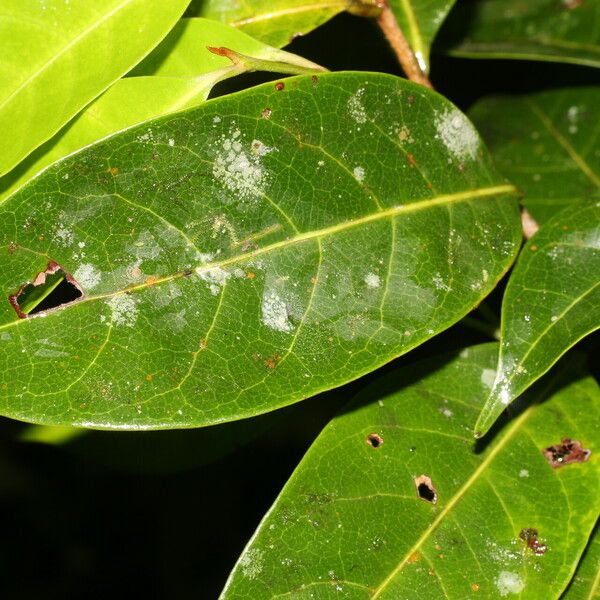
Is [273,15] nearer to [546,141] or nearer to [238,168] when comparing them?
[238,168]

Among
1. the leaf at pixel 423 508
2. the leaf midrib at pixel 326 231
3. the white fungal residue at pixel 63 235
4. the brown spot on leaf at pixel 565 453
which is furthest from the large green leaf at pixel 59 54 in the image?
the brown spot on leaf at pixel 565 453

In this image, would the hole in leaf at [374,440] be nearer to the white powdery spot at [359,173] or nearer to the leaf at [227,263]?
the leaf at [227,263]

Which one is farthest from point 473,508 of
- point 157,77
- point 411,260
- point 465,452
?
point 157,77

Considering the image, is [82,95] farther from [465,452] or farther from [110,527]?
[110,527]

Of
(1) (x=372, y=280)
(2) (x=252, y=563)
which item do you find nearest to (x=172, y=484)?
(2) (x=252, y=563)

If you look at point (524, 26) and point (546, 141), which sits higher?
point (524, 26)

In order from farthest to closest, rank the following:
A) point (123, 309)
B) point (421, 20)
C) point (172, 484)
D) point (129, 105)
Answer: point (172, 484) → point (421, 20) → point (129, 105) → point (123, 309)
